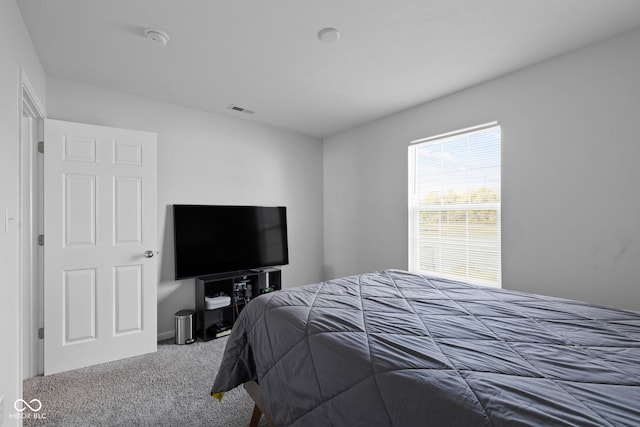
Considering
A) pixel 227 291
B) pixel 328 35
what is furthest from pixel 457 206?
pixel 227 291

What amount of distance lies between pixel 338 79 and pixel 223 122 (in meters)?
1.59

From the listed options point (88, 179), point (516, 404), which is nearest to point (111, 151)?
point (88, 179)

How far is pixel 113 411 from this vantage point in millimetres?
1927

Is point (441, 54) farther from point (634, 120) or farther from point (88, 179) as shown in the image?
point (88, 179)

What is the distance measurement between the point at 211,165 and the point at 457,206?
8.98ft

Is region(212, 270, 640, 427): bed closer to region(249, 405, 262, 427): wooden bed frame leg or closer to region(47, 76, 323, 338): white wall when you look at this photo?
region(249, 405, 262, 427): wooden bed frame leg

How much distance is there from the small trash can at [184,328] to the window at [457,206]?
242cm

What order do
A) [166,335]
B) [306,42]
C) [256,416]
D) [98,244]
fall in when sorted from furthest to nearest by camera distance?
[166,335] < [98,244] < [306,42] < [256,416]

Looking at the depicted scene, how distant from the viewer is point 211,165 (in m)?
3.52

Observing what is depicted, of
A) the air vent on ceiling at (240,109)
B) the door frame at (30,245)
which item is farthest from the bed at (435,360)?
the air vent on ceiling at (240,109)

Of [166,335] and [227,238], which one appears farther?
[227,238]

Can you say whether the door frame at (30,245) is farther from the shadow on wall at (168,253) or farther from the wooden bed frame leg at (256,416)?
the wooden bed frame leg at (256,416)

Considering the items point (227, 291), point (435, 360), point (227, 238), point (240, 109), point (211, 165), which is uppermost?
point (240, 109)

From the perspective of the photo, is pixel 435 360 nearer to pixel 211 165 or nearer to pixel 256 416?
pixel 256 416
